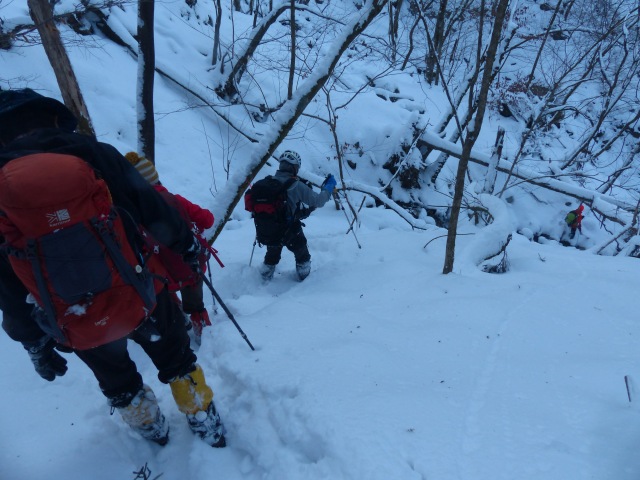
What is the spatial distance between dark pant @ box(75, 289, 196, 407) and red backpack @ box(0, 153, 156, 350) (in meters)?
0.18

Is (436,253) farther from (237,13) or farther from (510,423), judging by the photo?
(237,13)

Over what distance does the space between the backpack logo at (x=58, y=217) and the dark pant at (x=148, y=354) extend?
2.03 feet

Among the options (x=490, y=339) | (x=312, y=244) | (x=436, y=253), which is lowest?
(x=312, y=244)

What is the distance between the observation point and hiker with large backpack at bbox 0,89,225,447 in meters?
1.28

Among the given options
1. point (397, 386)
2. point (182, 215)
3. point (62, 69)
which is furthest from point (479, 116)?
point (62, 69)

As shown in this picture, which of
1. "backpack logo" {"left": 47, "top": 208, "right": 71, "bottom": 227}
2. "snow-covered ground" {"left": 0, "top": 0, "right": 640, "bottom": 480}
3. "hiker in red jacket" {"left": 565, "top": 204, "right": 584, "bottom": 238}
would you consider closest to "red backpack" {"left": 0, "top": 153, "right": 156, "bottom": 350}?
"backpack logo" {"left": 47, "top": 208, "right": 71, "bottom": 227}

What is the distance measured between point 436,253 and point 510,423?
2.87 meters

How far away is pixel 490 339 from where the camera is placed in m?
2.54

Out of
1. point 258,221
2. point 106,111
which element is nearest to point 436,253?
point 258,221

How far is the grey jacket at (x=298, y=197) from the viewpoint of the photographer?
3.84 meters

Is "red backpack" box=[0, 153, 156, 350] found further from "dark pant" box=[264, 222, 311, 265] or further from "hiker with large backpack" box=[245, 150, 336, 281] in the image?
"dark pant" box=[264, 222, 311, 265]

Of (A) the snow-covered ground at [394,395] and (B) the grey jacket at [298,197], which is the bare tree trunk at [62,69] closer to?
(B) the grey jacket at [298,197]

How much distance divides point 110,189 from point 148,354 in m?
0.84

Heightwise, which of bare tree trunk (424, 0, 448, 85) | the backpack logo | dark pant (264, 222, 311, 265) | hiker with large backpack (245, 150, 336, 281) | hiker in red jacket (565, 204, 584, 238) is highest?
bare tree trunk (424, 0, 448, 85)
